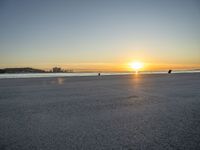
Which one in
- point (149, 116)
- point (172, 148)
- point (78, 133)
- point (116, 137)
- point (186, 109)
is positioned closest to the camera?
A: point (172, 148)

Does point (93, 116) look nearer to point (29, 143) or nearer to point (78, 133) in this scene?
point (78, 133)

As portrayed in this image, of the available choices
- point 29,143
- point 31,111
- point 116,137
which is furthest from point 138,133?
point 31,111

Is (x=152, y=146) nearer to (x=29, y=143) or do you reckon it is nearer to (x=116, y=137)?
(x=116, y=137)

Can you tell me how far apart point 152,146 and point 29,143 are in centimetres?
205

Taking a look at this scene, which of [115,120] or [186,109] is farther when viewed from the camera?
[186,109]

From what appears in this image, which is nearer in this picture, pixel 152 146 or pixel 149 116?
pixel 152 146

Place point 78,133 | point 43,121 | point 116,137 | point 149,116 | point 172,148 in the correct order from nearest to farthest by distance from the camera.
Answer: point 172,148, point 116,137, point 78,133, point 43,121, point 149,116

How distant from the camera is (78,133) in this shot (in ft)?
12.5

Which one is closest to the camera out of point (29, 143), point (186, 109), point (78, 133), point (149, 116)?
point (29, 143)

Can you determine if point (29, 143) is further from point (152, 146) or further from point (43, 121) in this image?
point (152, 146)

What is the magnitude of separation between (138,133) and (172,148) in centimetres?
81

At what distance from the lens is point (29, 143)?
335cm

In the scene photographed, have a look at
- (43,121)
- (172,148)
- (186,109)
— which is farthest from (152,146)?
(186,109)

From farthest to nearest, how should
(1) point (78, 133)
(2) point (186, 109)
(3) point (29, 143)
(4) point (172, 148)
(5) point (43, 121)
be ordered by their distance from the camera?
(2) point (186, 109) < (5) point (43, 121) < (1) point (78, 133) < (3) point (29, 143) < (4) point (172, 148)
